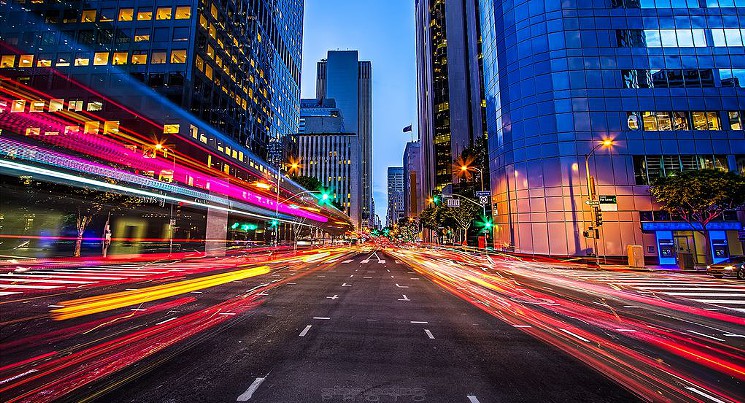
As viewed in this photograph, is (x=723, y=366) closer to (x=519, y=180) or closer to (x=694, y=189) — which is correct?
(x=694, y=189)

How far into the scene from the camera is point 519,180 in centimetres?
3559

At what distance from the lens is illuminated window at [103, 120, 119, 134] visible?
46656mm

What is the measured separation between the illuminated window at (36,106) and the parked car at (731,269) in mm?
84651

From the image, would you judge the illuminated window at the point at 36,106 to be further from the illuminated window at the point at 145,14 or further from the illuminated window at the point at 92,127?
the illuminated window at the point at 145,14

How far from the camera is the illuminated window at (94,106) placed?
157 feet

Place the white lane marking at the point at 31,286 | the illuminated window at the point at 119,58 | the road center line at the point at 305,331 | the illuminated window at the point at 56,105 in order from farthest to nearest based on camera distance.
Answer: the illuminated window at the point at 119,58
the illuminated window at the point at 56,105
the white lane marking at the point at 31,286
the road center line at the point at 305,331

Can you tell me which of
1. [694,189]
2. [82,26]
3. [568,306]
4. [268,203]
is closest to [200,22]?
[82,26]

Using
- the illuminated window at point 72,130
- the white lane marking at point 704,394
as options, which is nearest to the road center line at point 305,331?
the white lane marking at point 704,394

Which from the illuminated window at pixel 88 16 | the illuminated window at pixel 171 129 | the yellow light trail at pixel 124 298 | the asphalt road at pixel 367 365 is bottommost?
the asphalt road at pixel 367 365

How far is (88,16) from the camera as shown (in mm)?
53344

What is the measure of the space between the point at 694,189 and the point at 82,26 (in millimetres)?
85759

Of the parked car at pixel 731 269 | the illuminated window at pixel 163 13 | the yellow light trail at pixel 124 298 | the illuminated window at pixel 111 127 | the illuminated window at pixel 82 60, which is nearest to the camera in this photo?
the yellow light trail at pixel 124 298

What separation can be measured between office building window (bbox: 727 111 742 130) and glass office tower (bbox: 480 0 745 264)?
0.34 ft

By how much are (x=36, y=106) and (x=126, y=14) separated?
842 inches
